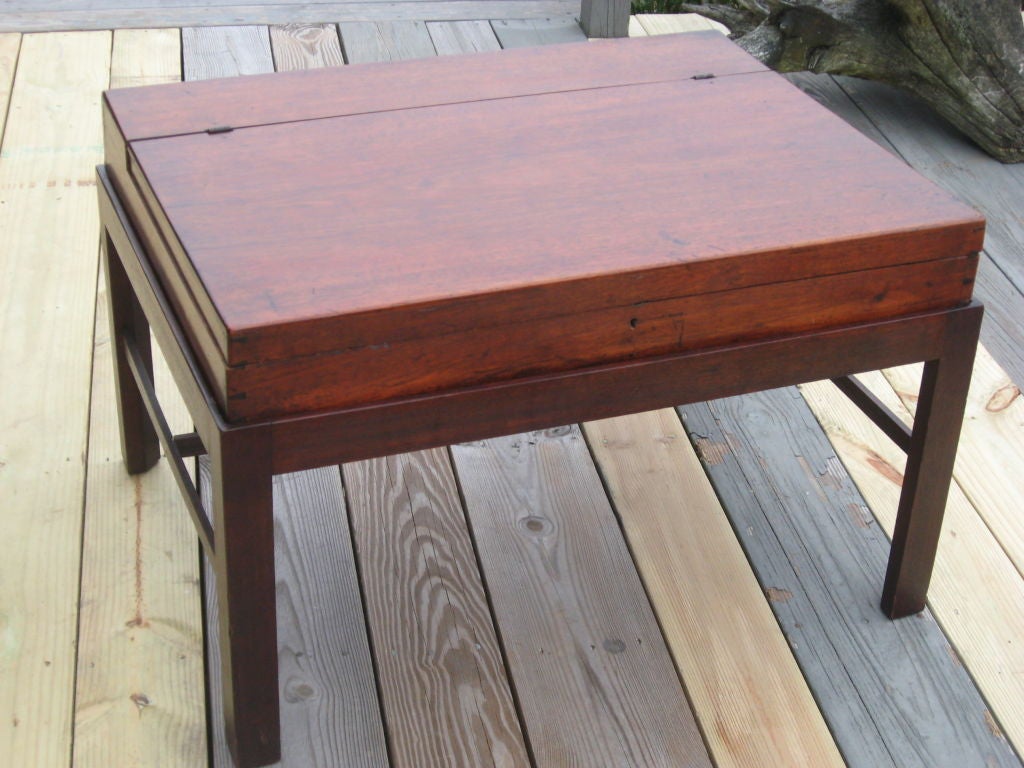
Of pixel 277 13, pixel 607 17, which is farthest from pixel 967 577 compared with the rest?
pixel 277 13

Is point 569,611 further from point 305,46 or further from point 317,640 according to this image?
point 305,46

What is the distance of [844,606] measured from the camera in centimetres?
175

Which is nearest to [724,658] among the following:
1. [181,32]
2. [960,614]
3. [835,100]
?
[960,614]

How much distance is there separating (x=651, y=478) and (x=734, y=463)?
14 centimetres

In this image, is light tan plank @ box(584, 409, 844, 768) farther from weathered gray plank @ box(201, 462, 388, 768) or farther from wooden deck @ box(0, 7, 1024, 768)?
weathered gray plank @ box(201, 462, 388, 768)

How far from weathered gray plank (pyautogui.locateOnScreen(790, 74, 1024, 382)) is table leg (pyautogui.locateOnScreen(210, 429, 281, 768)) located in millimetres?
1489

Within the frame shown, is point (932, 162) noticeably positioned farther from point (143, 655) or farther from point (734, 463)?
point (143, 655)

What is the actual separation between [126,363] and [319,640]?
49 centimetres

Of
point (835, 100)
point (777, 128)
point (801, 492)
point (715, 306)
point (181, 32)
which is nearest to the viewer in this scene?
point (715, 306)

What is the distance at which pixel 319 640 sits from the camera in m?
1.66

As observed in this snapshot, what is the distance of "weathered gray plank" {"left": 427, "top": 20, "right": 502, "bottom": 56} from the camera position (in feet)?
11.1

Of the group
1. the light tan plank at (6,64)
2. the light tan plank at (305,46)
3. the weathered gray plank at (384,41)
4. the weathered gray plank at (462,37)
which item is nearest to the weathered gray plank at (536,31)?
the weathered gray plank at (462,37)

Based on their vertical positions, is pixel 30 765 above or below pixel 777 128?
below

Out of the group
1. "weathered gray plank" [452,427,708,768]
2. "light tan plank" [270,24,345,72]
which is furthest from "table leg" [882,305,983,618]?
"light tan plank" [270,24,345,72]
